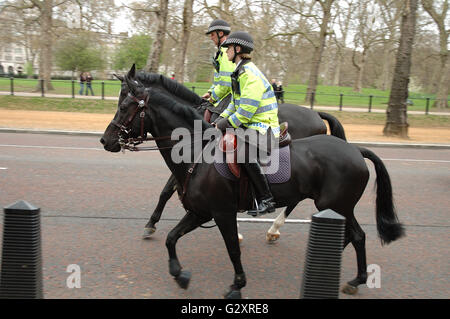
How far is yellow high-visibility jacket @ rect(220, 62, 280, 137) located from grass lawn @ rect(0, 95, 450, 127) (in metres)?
17.6

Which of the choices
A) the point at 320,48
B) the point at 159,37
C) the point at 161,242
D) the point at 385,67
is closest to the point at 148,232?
the point at 161,242

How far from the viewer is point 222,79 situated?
227 inches

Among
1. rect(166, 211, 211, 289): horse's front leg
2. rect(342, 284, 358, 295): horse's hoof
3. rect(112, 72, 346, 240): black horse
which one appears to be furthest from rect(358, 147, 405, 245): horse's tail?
rect(166, 211, 211, 289): horse's front leg

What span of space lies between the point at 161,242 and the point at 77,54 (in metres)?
38.0

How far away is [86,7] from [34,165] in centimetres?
2863

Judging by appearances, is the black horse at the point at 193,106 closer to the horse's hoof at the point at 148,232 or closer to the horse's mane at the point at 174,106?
the horse's hoof at the point at 148,232

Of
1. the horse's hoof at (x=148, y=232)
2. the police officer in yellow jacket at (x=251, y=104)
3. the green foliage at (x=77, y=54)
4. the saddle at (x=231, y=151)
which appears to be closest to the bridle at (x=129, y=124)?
the saddle at (x=231, y=151)

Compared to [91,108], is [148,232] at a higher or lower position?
lower

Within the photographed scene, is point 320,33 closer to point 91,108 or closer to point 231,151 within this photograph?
point 91,108

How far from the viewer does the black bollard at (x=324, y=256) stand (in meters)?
2.96

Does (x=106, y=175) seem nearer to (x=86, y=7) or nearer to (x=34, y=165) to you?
(x=34, y=165)

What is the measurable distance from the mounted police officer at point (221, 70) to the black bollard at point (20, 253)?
3106 millimetres

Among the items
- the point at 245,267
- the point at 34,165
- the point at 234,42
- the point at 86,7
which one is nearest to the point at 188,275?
the point at 245,267

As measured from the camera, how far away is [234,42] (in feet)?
13.3
